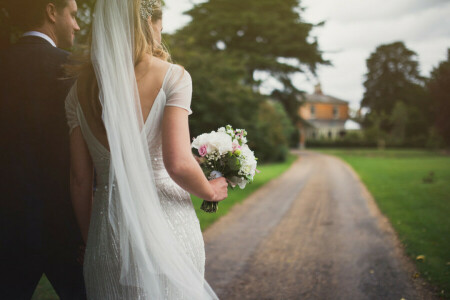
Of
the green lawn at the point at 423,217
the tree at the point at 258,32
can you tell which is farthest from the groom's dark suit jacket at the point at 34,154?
the tree at the point at 258,32

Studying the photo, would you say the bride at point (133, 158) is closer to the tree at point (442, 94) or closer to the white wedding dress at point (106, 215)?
the white wedding dress at point (106, 215)

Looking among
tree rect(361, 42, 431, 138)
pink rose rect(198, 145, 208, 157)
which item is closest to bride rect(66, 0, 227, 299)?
pink rose rect(198, 145, 208, 157)

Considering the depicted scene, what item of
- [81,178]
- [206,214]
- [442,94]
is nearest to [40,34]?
[81,178]

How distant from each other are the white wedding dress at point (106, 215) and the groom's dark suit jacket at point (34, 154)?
0.21m

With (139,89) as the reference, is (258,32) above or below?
above

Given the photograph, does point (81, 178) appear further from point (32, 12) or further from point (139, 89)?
point (32, 12)

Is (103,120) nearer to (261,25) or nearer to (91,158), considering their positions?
(91,158)

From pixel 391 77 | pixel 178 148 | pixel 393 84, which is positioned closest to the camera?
pixel 178 148

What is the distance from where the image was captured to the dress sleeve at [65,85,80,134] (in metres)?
1.81

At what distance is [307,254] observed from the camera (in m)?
5.82

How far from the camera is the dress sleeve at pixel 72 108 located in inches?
71.1

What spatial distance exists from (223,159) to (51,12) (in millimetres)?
1298

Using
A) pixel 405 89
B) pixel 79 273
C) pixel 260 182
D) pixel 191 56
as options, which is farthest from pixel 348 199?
pixel 405 89

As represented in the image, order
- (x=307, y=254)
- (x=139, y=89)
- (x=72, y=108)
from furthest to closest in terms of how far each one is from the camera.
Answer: (x=307, y=254), (x=72, y=108), (x=139, y=89)
